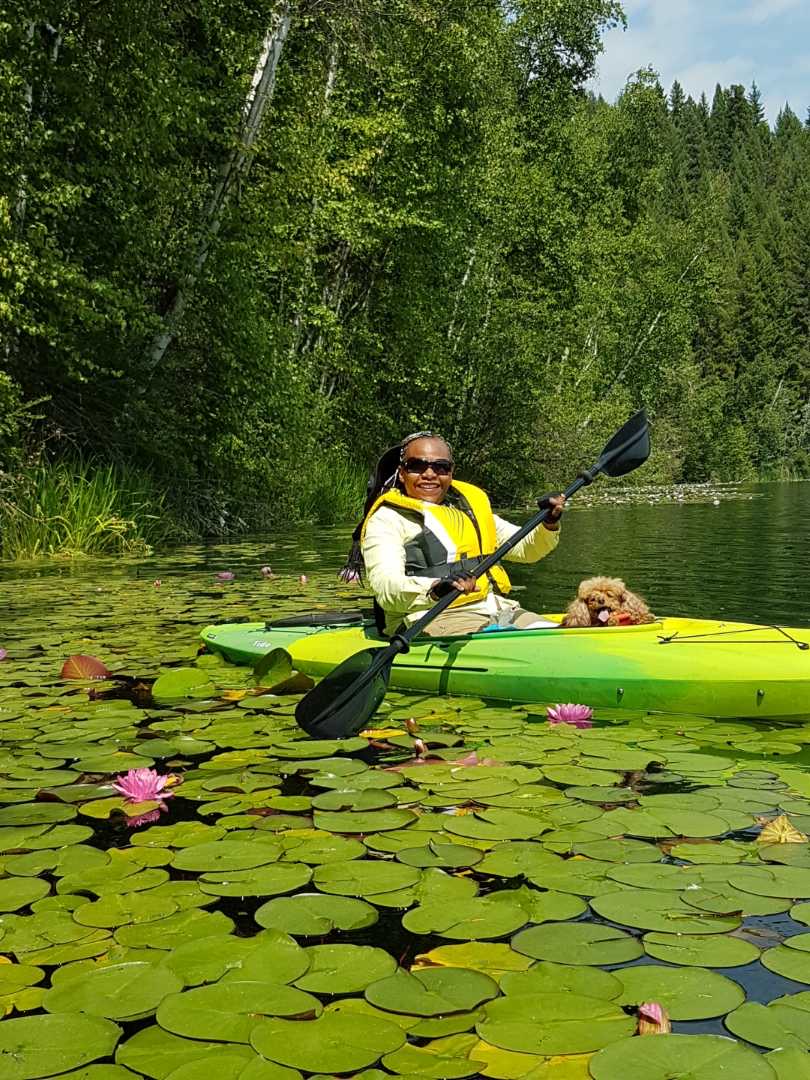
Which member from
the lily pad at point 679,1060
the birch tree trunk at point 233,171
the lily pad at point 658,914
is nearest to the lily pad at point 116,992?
the lily pad at point 679,1060

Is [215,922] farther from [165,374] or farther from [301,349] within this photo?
[301,349]

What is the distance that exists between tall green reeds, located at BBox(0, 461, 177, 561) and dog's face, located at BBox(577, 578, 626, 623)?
6.36 meters

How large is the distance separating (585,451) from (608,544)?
11.5 m

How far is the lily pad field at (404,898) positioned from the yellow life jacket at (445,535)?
889 mm

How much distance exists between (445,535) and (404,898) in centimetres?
270

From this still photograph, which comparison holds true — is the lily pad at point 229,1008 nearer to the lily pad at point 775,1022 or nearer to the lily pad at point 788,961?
the lily pad at point 775,1022

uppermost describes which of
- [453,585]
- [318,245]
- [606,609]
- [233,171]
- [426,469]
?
[318,245]

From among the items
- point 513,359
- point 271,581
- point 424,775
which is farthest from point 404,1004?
point 513,359

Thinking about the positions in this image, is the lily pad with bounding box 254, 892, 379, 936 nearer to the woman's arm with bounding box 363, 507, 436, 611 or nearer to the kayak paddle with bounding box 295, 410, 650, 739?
the kayak paddle with bounding box 295, 410, 650, 739

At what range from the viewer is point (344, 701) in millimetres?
3773

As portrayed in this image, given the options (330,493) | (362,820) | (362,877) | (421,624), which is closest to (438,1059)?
(362,877)

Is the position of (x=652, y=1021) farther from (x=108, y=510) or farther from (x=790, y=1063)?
(x=108, y=510)

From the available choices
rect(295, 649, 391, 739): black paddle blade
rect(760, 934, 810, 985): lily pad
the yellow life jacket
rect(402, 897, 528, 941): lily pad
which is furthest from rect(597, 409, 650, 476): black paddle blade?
rect(760, 934, 810, 985): lily pad

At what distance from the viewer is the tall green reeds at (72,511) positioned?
9.70m
